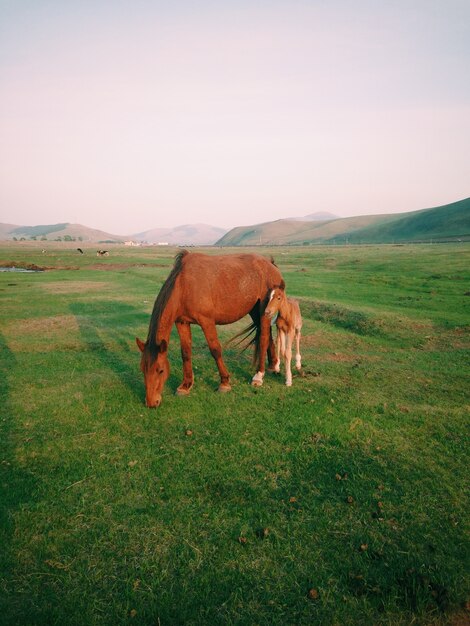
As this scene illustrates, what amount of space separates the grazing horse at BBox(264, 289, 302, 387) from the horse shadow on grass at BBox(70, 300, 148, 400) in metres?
3.53

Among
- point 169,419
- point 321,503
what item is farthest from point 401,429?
point 169,419

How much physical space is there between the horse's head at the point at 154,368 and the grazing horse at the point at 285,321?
9.28 feet

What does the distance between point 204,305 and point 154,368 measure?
180 centimetres

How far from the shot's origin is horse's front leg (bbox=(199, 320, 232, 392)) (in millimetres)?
8469

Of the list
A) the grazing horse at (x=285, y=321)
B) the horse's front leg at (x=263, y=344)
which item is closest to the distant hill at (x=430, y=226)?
the grazing horse at (x=285, y=321)

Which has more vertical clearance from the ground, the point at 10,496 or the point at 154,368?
the point at 154,368

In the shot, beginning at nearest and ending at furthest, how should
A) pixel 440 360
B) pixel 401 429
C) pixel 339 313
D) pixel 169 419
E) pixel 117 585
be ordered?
pixel 117 585 < pixel 401 429 < pixel 169 419 < pixel 440 360 < pixel 339 313

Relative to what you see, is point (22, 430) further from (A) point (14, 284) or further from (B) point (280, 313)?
(A) point (14, 284)

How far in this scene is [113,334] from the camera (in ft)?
47.7

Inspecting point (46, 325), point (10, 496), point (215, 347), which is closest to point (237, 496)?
point (10, 496)

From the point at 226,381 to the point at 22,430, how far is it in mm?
4210

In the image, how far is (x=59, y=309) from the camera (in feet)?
64.0

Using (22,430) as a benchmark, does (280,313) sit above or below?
above

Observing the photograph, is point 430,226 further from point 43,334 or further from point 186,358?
point 186,358
